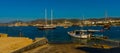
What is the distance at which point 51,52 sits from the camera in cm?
2523

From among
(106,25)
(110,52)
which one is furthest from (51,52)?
(106,25)

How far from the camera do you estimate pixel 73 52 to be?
86.8ft

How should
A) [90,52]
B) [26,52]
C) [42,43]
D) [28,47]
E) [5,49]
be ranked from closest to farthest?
[5,49], [26,52], [28,47], [90,52], [42,43]

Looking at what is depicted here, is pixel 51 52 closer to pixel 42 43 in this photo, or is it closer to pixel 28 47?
pixel 28 47

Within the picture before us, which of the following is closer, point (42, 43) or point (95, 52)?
point (95, 52)

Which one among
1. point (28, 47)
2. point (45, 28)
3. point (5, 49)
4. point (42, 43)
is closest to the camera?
point (5, 49)

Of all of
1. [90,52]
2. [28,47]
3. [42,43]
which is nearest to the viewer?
[28,47]

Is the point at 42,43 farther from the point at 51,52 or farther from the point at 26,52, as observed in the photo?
the point at 26,52

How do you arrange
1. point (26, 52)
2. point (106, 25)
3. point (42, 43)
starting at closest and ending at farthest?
point (26, 52)
point (42, 43)
point (106, 25)

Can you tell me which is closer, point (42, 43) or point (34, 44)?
point (34, 44)

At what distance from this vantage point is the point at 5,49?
21453mm

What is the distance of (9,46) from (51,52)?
4.17 m

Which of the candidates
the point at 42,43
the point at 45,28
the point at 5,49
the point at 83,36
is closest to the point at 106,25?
the point at 45,28

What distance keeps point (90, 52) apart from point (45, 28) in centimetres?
16462
